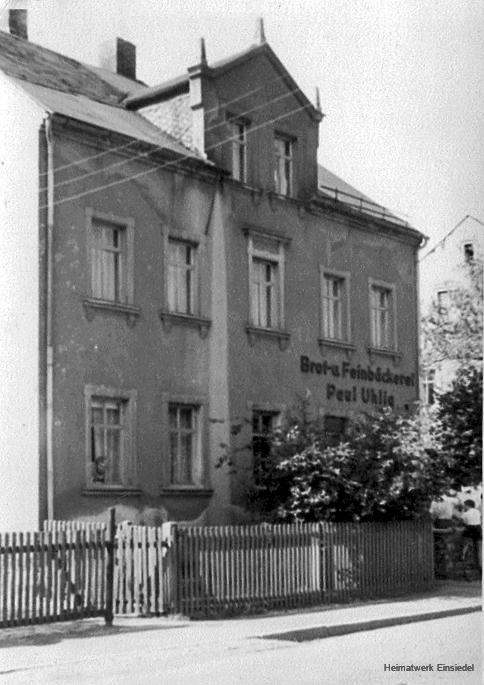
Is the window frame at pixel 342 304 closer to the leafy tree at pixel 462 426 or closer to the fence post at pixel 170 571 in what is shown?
the leafy tree at pixel 462 426

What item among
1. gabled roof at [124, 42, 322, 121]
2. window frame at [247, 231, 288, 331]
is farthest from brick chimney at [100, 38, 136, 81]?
window frame at [247, 231, 288, 331]

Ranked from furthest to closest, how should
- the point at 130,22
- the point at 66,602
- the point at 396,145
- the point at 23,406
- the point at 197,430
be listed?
1. the point at 197,430
2. the point at 23,406
3. the point at 66,602
4. the point at 396,145
5. the point at 130,22

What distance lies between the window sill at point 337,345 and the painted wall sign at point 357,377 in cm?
23

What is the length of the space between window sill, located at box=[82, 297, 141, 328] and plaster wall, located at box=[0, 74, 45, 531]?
2.83ft

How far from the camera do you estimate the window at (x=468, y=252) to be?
1166cm

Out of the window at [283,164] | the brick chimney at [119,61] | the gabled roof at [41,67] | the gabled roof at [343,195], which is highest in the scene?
the brick chimney at [119,61]

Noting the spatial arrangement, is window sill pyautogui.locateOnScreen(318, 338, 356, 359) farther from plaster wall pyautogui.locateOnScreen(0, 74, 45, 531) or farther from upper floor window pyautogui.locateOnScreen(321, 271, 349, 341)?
plaster wall pyautogui.locateOnScreen(0, 74, 45, 531)

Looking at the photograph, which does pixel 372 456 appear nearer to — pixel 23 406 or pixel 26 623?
pixel 23 406

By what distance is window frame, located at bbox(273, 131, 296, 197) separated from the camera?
19.6 metres

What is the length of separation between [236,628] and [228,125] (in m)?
8.85

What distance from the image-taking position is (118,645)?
11.7 m

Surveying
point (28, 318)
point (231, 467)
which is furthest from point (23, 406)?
point (231, 467)

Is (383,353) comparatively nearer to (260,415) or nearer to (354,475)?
(260,415)

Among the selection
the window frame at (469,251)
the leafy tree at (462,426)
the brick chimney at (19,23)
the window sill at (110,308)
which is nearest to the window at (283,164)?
Result: the window sill at (110,308)
